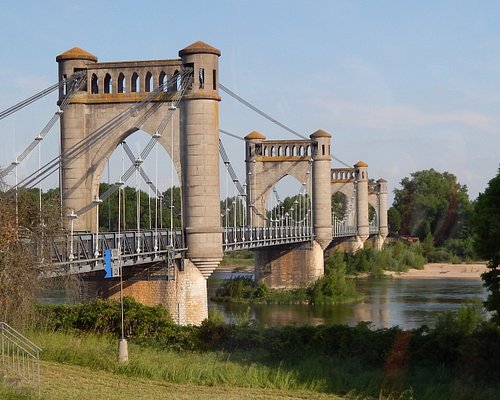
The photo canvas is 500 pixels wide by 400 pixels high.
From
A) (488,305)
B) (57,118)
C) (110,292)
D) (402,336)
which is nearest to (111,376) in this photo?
(402,336)

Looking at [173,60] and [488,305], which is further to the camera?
[173,60]

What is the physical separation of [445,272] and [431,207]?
26.9m

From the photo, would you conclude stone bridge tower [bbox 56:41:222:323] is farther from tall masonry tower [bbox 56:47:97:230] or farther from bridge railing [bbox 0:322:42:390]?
bridge railing [bbox 0:322:42:390]

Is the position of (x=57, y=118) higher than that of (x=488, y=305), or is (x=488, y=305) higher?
(x=57, y=118)

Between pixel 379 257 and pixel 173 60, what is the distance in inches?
1590

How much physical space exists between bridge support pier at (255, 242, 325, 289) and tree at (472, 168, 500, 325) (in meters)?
30.6

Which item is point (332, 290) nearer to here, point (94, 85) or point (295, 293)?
point (295, 293)

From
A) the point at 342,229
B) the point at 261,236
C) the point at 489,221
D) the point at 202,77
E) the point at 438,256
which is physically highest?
the point at 202,77

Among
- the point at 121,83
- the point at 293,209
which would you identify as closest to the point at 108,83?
the point at 121,83

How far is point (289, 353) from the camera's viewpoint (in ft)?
60.8

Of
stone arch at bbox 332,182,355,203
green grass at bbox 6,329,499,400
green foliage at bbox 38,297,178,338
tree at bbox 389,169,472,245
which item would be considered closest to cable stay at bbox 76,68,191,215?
green foliage at bbox 38,297,178,338

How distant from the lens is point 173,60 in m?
27.5

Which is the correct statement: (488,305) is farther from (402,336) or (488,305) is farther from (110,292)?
(110,292)

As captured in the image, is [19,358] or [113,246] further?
[113,246]
